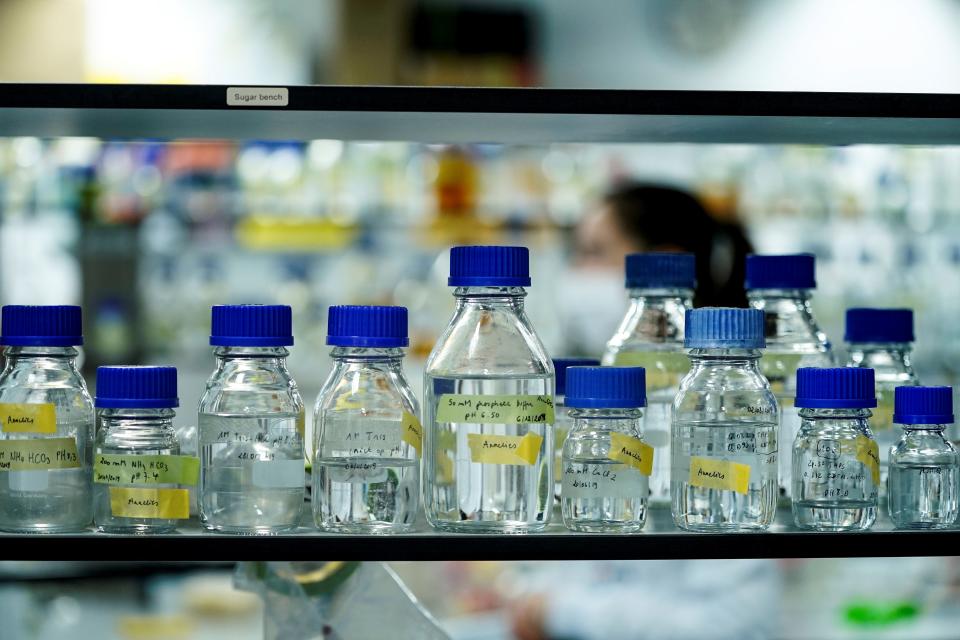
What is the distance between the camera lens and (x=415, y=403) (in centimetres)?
109

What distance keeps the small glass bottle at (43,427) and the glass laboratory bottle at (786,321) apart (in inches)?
28.3

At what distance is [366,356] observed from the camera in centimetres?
108

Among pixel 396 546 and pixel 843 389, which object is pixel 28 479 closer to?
pixel 396 546

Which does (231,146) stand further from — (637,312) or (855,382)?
(855,382)

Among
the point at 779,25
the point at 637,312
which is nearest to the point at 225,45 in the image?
the point at 779,25

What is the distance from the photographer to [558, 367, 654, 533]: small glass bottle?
3.48ft

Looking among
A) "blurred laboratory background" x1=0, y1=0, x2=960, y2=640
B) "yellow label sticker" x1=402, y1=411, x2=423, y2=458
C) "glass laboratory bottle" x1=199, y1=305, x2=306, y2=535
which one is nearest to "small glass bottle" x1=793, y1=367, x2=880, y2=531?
"yellow label sticker" x1=402, y1=411, x2=423, y2=458

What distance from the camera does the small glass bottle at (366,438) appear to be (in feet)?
3.47

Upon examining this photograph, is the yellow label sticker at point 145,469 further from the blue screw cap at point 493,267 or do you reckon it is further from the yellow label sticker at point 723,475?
the yellow label sticker at point 723,475

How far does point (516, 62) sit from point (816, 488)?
3008 millimetres

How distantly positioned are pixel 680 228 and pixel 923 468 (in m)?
1.46

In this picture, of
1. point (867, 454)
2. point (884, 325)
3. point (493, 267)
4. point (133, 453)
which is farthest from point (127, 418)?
point (884, 325)

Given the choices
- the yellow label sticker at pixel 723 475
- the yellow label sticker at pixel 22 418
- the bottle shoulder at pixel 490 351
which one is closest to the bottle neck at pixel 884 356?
the yellow label sticker at pixel 723 475

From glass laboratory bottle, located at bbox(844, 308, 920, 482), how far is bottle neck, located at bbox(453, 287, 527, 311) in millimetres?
434
